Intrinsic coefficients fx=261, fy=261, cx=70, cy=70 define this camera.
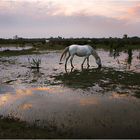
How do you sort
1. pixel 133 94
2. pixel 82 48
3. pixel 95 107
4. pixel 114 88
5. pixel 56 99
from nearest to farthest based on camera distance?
1. pixel 95 107
2. pixel 56 99
3. pixel 133 94
4. pixel 114 88
5. pixel 82 48

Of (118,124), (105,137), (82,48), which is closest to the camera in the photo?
(105,137)

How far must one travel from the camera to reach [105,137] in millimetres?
5848

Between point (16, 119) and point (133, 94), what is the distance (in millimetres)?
4796

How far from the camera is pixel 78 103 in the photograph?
859cm

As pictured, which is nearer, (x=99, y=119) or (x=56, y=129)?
(x=56, y=129)

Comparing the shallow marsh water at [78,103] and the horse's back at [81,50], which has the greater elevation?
the horse's back at [81,50]

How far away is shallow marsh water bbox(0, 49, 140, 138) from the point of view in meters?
6.46

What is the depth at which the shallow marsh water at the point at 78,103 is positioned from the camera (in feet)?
21.2

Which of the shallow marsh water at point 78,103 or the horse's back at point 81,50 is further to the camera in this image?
the horse's back at point 81,50

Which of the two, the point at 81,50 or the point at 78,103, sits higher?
the point at 81,50

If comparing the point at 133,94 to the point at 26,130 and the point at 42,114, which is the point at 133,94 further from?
the point at 26,130

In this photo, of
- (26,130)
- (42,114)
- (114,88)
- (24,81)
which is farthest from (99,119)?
(24,81)

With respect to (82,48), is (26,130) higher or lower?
lower

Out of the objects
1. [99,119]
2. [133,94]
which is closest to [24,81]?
[133,94]
